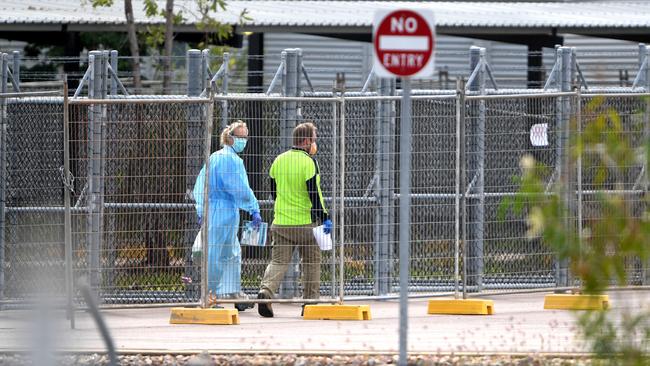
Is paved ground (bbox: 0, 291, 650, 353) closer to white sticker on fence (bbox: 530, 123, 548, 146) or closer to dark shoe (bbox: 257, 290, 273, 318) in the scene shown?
dark shoe (bbox: 257, 290, 273, 318)

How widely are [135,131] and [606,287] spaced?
750 cm

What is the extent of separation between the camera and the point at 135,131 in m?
13.5

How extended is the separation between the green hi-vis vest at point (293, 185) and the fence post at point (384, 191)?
1203mm

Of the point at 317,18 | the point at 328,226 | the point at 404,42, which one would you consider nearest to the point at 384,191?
the point at 328,226

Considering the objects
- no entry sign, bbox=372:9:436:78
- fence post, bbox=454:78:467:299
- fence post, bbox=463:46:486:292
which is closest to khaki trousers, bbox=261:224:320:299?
fence post, bbox=454:78:467:299

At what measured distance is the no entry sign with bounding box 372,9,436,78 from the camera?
29.7 feet

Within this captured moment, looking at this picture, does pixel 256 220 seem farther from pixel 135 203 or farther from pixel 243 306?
pixel 135 203

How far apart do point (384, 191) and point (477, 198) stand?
98 centimetres

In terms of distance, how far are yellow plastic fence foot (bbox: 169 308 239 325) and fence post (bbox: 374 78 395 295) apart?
2.28 metres

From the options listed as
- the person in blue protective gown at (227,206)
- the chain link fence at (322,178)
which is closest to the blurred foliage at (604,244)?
the chain link fence at (322,178)

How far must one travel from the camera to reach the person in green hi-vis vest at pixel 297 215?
44.6ft

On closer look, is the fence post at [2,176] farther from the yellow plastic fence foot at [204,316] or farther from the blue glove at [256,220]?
the blue glove at [256,220]

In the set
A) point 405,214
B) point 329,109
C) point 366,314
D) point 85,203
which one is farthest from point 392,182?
point 405,214

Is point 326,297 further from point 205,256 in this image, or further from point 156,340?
point 156,340
